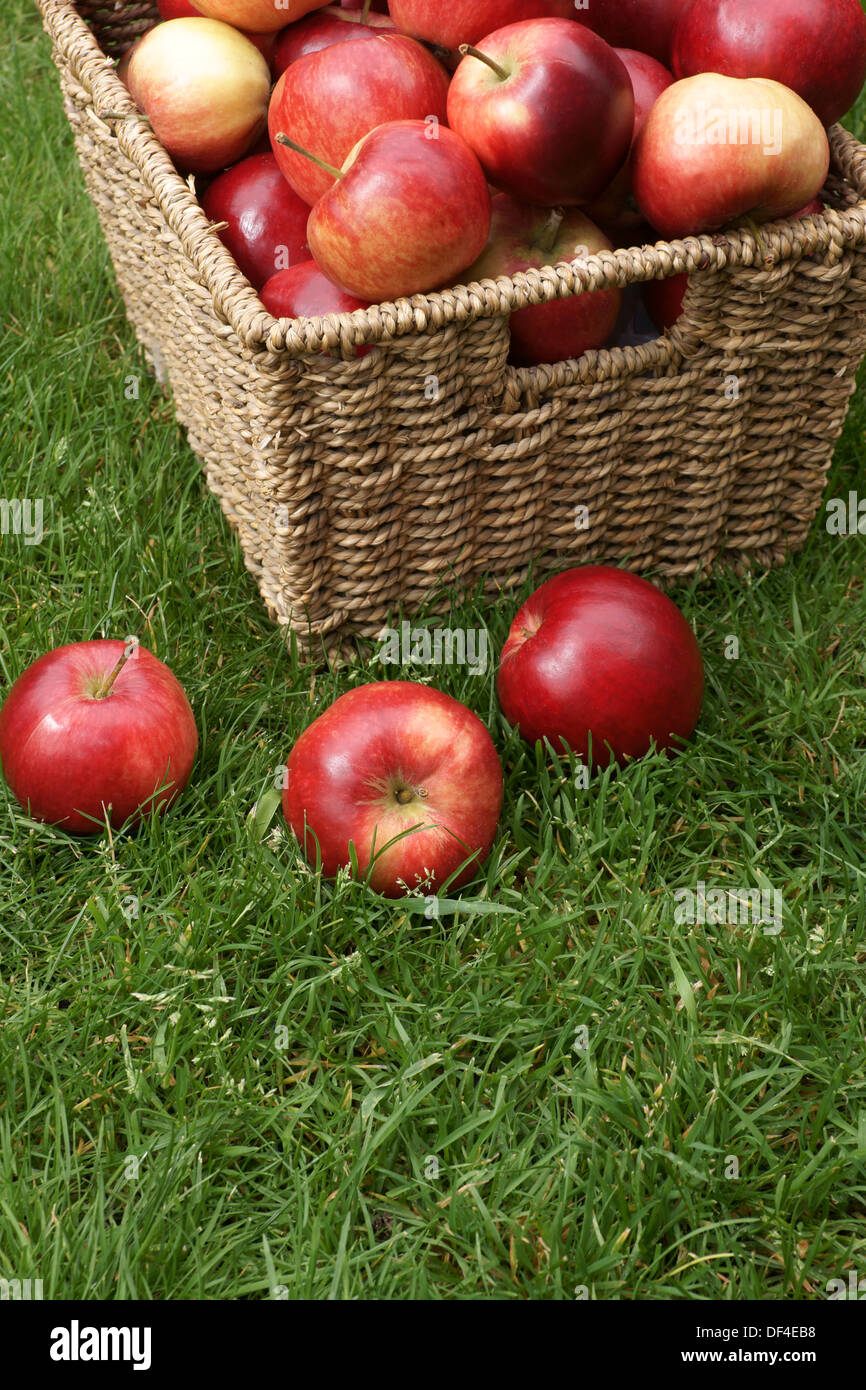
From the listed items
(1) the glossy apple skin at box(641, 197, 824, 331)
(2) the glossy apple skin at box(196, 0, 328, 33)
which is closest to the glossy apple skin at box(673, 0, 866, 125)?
(1) the glossy apple skin at box(641, 197, 824, 331)

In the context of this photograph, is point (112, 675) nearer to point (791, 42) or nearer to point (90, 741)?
point (90, 741)

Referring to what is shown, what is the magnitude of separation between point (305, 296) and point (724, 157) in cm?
65

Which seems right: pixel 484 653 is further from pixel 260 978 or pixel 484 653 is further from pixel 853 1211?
pixel 853 1211

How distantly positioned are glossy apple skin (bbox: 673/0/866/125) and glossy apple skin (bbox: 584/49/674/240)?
4.0 inches

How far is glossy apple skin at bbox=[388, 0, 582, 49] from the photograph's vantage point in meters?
2.04

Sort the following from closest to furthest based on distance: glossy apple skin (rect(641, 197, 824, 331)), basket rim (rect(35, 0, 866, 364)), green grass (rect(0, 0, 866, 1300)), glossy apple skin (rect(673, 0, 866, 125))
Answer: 1. green grass (rect(0, 0, 866, 1300))
2. basket rim (rect(35, 0, 866, 364))
3. glossy apple skin (rect(673, 0, 866, 125))
4. glossy apple skin (rect(641, 197, 824, 331))

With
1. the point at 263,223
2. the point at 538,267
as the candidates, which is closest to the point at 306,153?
the point at 263,223

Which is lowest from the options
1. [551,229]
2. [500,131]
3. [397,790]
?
[397,790]

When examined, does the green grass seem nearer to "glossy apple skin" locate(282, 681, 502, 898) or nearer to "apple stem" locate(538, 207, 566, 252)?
"glossy apple skin" locate(282, 681, 502, 898)

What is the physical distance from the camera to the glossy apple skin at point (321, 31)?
2.23 meters

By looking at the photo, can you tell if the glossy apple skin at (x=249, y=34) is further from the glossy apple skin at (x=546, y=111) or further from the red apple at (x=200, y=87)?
the glossy apple skin at (x=546, y=111)

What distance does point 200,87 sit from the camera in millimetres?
2188

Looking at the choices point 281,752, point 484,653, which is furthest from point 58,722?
point 484,653

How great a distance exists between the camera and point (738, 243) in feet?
6.22
